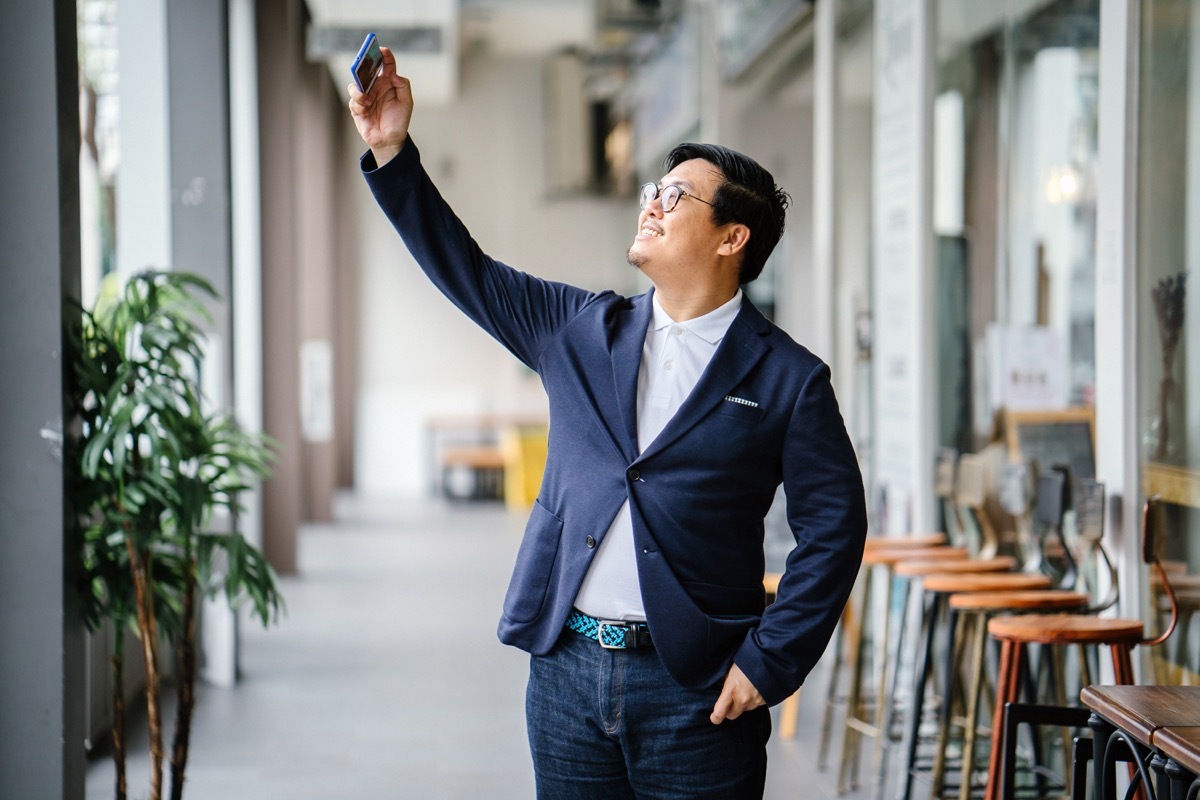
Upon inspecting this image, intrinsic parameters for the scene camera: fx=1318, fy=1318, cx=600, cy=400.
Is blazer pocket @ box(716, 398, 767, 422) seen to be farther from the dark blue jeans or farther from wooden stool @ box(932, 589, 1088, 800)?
wooden stool @ box(932, 589, 1088, 800)

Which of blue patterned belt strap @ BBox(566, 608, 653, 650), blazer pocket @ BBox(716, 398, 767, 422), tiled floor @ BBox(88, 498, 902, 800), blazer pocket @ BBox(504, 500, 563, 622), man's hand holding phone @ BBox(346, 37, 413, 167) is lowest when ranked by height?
tiled floor @ BBox(88, 498, 902, 800)

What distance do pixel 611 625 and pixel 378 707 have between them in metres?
3.51

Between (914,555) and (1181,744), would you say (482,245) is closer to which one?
(914,555)

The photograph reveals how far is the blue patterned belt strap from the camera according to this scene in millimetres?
1997

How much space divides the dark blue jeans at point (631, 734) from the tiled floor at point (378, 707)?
217 cm

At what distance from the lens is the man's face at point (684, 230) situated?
2080mm

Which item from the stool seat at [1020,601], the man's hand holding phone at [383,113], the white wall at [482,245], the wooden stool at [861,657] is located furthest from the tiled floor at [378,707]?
the white wall at [482,245]

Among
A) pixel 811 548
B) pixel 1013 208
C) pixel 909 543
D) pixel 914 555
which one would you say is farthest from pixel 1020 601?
pixel 1013 208

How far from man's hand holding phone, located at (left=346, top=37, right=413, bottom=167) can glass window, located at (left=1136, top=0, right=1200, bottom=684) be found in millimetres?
2281

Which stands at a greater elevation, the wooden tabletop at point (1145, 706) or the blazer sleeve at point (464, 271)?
the blazer sleeve at point (464, 271)

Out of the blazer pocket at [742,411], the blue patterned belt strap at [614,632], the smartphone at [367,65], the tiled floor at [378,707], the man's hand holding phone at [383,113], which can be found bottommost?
the tiled floor at [378,707]

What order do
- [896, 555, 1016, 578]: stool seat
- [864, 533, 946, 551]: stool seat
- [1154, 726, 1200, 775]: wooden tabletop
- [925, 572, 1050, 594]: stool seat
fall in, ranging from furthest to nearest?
[864, 533, 946, 551]: stool seat, [896, 555, 1016, 578]: stool seat, [925, 572, 1050, 594]: stool seat, [1154, 726, 1200, 775]: wooden tabletop

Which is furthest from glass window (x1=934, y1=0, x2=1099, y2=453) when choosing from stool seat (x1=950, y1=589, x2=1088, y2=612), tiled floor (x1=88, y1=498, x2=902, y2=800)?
tiled floor (x1=88, y1=498, x2=902, y2=800)

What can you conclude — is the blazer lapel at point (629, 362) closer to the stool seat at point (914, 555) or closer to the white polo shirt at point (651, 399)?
the white polo shirt at point (651, 399)
